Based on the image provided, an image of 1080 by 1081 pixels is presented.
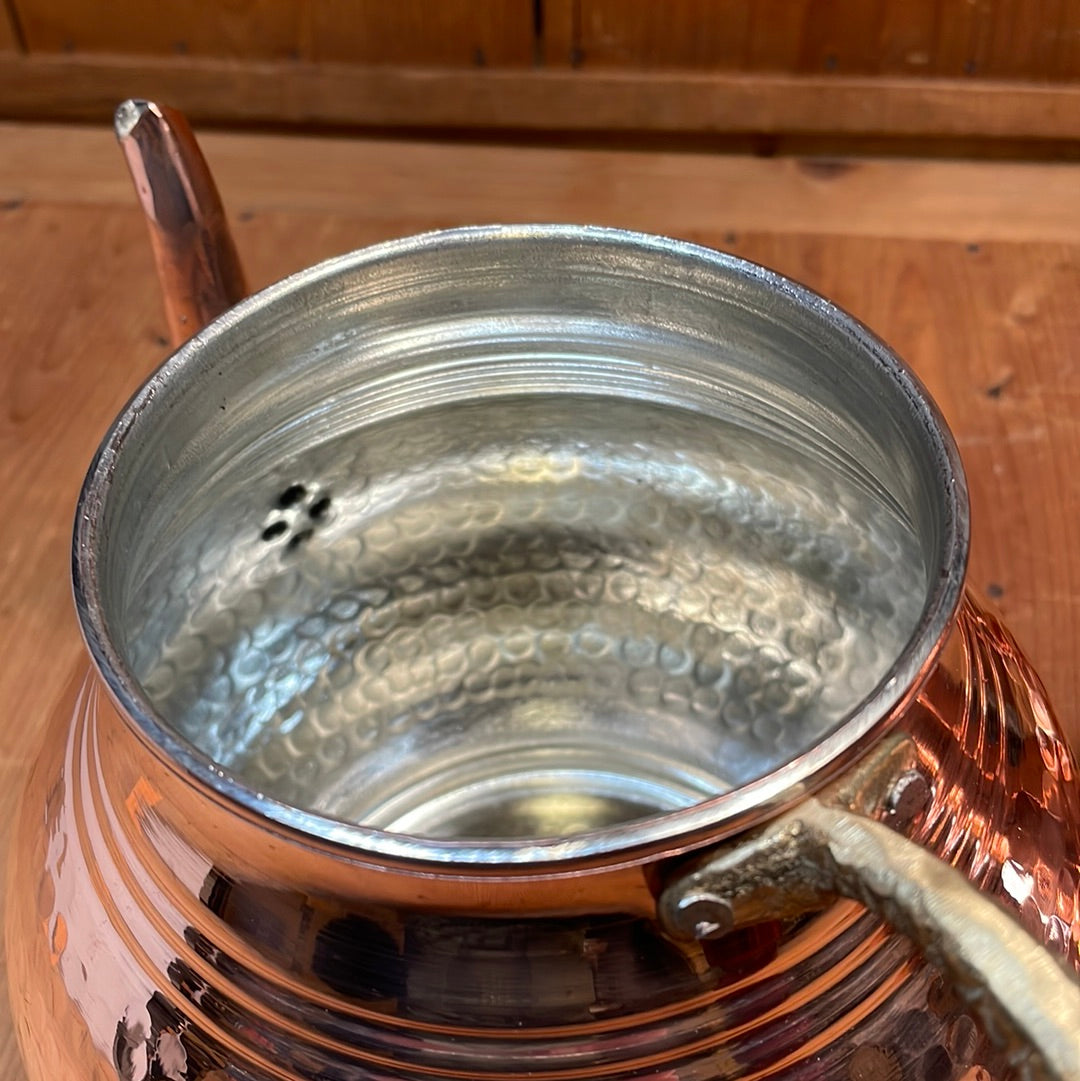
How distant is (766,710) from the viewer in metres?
0.47

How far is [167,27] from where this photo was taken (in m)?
0.77

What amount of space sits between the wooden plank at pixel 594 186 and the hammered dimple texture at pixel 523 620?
0.25m

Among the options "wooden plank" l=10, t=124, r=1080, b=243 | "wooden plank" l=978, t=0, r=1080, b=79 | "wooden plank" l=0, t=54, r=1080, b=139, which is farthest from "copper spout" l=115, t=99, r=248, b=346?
"wooden plank" l=978, t=0, r=1080, b=79

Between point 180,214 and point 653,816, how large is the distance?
0.89 feet

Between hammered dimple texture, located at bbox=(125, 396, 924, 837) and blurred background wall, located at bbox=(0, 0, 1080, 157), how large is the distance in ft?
1.22

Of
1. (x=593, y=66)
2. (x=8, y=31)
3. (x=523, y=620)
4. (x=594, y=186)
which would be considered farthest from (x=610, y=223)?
(x=8, y=31)

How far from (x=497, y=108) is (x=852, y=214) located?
0.74 ft

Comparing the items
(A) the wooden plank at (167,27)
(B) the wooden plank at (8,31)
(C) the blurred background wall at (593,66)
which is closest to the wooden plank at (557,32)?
(C) the blurred background wall at (593,66)

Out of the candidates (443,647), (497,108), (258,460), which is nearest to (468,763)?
(443,647)

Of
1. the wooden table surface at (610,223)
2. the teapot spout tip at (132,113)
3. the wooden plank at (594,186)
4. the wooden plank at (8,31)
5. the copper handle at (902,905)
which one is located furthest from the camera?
the wooden plank at (8,31)

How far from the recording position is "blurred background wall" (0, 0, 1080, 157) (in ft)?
2.38

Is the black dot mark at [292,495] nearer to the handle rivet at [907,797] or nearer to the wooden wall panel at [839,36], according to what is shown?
the handle rivet at [907,797]

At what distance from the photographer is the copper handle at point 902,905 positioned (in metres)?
0.19

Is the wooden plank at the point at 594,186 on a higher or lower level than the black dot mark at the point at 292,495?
higher
